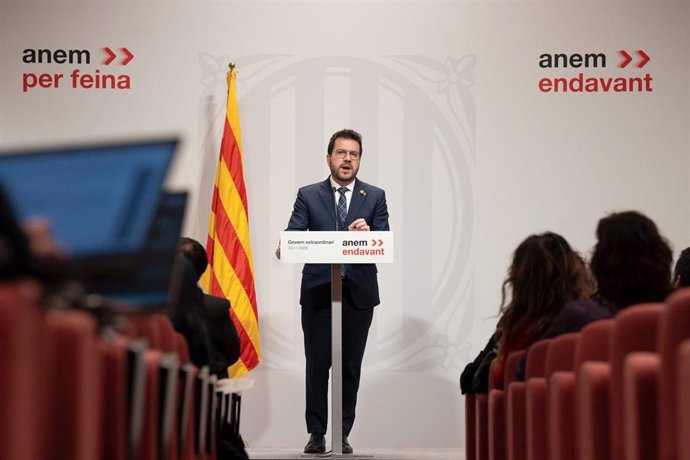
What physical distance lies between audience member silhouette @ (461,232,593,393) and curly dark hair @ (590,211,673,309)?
2.02 ft

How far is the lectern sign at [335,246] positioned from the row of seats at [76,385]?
120 inches

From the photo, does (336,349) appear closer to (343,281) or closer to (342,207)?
(343,281)

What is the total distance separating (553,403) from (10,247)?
6.15 ft

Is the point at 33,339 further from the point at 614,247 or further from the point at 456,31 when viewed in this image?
the point at 456,31

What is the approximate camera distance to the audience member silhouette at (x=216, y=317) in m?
4.52

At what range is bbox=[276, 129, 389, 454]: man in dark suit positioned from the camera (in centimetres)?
646

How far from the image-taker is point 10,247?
1249 mm

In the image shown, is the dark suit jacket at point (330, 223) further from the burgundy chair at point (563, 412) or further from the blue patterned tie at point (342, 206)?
the burgundy chair at point (563, 412)

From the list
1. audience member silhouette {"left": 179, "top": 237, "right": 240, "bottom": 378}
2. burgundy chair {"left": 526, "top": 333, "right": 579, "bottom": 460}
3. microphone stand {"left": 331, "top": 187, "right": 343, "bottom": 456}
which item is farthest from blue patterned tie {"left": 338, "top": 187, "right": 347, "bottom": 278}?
burgundy chair {"left": 526, "top": 333, "right": 579, "bottom": 460}

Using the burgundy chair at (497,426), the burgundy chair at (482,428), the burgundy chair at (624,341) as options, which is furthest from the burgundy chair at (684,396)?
the burgundy chair at (482,428)

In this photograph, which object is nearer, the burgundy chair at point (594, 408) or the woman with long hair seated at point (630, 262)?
the burgundy chair at point (594, 408)

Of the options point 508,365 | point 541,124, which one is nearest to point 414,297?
point 541,124

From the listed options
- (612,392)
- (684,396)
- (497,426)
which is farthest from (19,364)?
(497,426)

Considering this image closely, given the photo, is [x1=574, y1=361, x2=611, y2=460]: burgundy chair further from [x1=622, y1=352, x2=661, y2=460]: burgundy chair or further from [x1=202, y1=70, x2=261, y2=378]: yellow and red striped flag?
[x1=202, y1=70, x2=261, y2=378]: yellow and red striped flag
